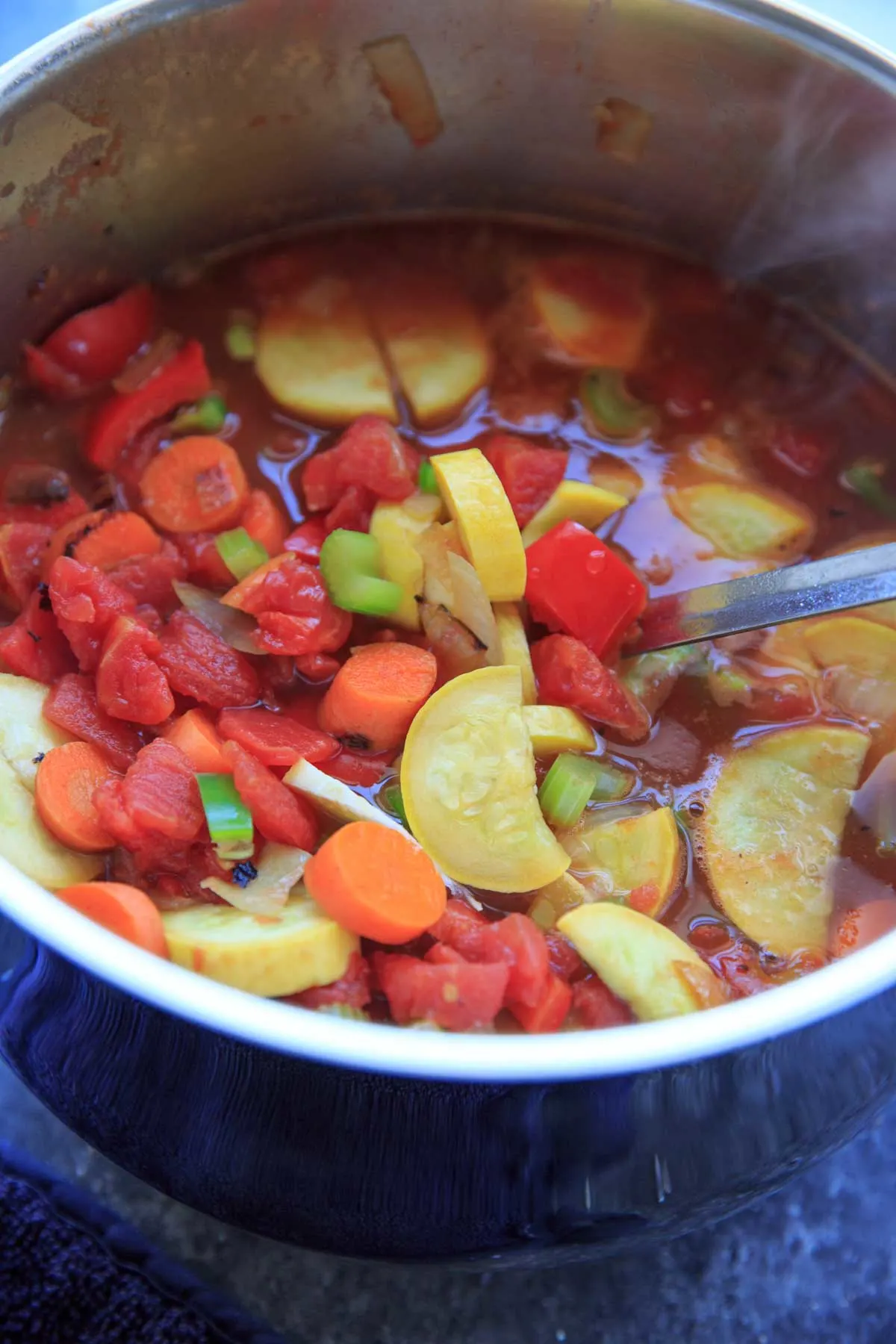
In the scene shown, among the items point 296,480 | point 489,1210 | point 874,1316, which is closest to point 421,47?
point 296,480

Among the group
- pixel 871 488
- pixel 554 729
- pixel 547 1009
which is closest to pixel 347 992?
pixel 547 1009

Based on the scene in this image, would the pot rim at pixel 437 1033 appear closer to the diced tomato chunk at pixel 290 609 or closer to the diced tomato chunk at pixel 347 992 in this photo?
the diced tomato chunk at pixel 347 992

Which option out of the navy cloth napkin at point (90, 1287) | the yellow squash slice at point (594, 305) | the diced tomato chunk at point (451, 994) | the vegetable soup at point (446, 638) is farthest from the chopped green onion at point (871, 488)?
the navy cloth napkin at point (90, 1287)

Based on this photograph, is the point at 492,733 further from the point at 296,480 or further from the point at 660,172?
the point at 660,172

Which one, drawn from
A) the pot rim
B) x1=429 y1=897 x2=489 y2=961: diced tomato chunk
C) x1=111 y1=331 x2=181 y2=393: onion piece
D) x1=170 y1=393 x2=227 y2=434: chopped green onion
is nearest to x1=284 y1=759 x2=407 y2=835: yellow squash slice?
x1=429 y1=897 x2=489 y2=961: diced tomato chunk

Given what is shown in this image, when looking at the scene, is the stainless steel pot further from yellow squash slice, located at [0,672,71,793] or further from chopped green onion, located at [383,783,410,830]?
chopped green onion, located at [383,783,410,830]
